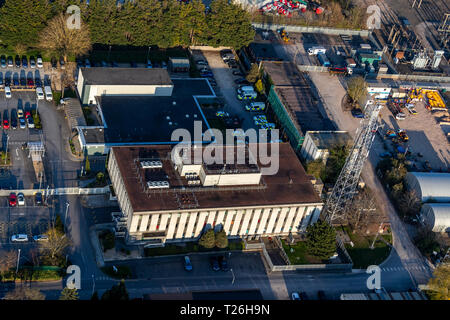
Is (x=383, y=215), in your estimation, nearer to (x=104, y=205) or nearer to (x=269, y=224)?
(x=269, y=224)

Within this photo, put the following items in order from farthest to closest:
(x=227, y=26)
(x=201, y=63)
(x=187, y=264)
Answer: (x=227, y=26) → (x=201, y=63) → (x=187, y=264)

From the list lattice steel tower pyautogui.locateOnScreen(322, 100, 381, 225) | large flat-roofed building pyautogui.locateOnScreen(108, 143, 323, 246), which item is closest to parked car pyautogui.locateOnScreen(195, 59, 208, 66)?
large flat-roofed building pyautogui.locateOnScreen(108, 143, 323, 246)

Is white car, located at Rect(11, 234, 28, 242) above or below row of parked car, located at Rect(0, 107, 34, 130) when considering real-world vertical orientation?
below

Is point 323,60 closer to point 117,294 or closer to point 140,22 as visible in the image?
point 140,22

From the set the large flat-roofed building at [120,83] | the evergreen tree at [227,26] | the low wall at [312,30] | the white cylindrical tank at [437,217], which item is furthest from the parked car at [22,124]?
the white cylindrical tank at [437,217]

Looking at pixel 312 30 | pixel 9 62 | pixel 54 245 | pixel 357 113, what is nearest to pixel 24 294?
pixel 54 245

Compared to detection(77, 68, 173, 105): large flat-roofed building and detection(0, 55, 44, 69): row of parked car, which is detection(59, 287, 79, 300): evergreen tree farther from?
detection(0, 55, 44, 69): row of parked car
